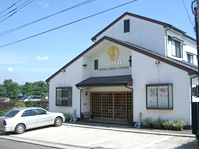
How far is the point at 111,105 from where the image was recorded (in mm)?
17844

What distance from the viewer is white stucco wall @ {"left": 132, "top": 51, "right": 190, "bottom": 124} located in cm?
1328

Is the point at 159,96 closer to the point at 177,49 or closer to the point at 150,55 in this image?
the point at 150,55

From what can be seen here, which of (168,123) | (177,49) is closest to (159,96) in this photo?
(168,123)

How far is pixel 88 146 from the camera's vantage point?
403 inches

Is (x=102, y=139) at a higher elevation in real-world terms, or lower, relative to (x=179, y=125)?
lower

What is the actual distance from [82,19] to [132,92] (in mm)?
5931

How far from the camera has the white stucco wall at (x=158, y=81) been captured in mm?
13281

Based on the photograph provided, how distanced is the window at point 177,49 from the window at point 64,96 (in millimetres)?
9495

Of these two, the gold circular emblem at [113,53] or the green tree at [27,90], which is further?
the green tree at [27,90]

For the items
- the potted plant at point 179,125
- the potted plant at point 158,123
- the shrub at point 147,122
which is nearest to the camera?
the potted plant at point 179,125

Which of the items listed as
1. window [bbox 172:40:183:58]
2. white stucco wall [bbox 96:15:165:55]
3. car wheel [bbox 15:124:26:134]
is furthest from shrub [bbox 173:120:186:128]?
car wheel [bbox 15:124:26:134]

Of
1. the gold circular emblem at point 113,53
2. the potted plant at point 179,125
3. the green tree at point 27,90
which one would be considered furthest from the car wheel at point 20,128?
the green tree at point 27,90

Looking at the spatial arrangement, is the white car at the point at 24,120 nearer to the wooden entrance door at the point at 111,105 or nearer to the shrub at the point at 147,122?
the wooden entrance door at the point at 111,105

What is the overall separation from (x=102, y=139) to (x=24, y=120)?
17.1ft
